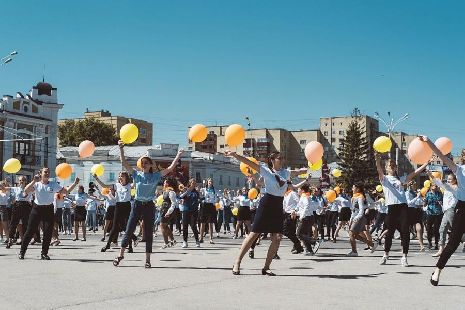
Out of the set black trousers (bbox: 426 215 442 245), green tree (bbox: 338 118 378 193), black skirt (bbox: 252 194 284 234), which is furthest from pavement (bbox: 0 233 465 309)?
green tree (bbox: 338 118 378 193)

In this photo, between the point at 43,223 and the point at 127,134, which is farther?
the point at 43,223

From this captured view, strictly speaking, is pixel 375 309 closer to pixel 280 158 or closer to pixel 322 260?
pixel 280 158

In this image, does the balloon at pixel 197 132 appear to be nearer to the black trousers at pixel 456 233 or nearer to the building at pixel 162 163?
the black trousers at pixel 456 233

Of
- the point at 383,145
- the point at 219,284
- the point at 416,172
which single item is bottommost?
the point at 219,284

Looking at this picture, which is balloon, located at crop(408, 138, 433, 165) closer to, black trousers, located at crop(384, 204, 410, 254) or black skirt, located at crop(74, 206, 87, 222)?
black trousers, located at crop(384, 204, 410, 254)

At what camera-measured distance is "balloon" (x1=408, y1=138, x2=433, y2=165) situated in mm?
9719

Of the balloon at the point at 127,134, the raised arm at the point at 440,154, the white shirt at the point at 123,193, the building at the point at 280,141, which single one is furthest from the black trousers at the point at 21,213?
the building at the point at 280,141

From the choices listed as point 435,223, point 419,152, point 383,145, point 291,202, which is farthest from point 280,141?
point 419,152

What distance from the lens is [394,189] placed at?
1152cm

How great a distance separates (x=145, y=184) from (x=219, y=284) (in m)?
3.12

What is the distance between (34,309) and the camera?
609 cm

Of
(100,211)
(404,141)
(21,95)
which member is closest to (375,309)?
(100,211)

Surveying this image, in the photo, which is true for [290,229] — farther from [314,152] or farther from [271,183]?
[271,183]

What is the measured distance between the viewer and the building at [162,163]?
73688mm
